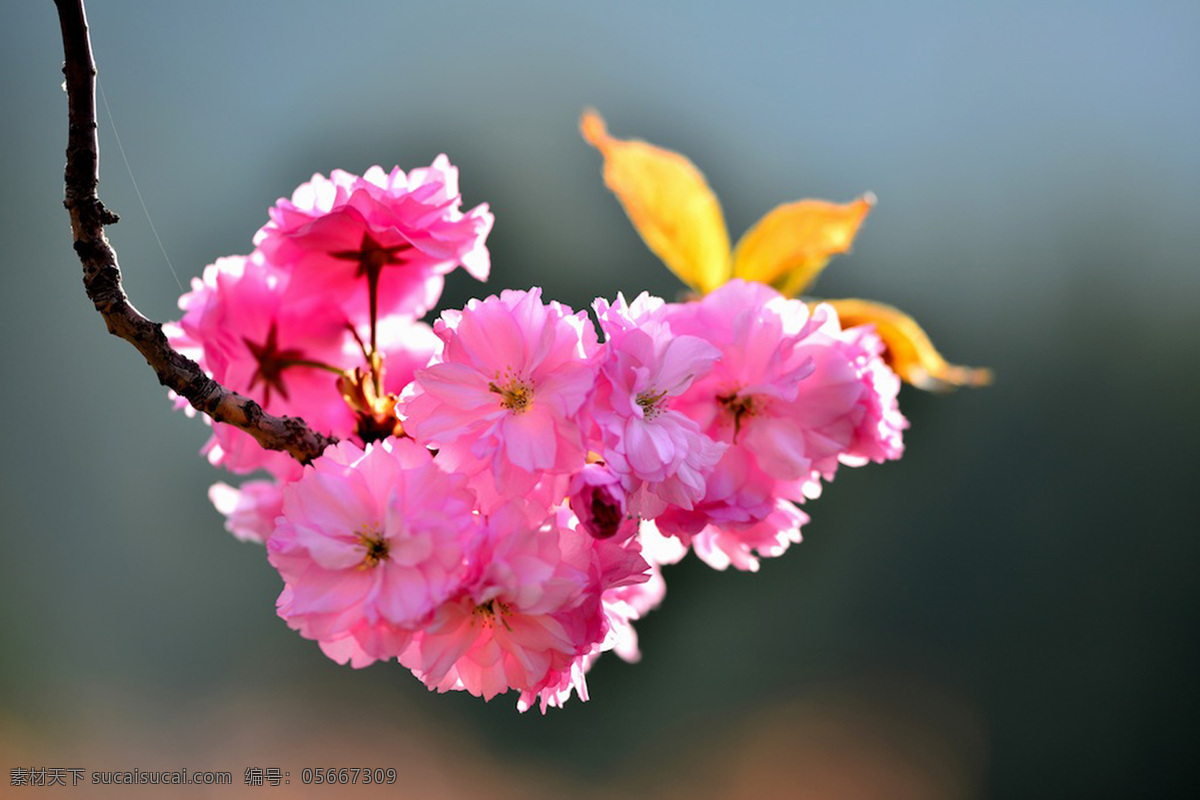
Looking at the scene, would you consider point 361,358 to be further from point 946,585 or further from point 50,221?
point 946,585

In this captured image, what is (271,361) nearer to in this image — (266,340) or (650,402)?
(266,340)

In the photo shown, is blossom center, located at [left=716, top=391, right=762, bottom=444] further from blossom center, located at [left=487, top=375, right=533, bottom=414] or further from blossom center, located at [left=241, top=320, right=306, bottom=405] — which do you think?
blossom center, located at [left=241, top=320, right=306, bottom=405]

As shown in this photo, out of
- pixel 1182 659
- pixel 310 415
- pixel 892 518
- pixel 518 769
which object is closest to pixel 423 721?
pixel 518 769

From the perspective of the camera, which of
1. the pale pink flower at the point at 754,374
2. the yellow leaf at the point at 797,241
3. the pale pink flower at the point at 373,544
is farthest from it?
the yellow leaf at the point at 797,241

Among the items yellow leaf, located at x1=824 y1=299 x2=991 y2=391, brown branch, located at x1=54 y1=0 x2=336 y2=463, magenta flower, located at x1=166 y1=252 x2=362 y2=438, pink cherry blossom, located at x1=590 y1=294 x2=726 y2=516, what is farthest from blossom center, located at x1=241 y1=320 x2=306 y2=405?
yellow leaf, located at x1=824 y1=299 x2=991 y2=391

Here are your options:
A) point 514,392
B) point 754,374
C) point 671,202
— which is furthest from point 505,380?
point 671,202

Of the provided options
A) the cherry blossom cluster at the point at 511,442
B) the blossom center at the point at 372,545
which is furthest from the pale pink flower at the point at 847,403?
the blossom center at the point at 372,545

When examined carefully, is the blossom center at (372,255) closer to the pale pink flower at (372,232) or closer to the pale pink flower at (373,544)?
the pale pink flower at (372,232)
